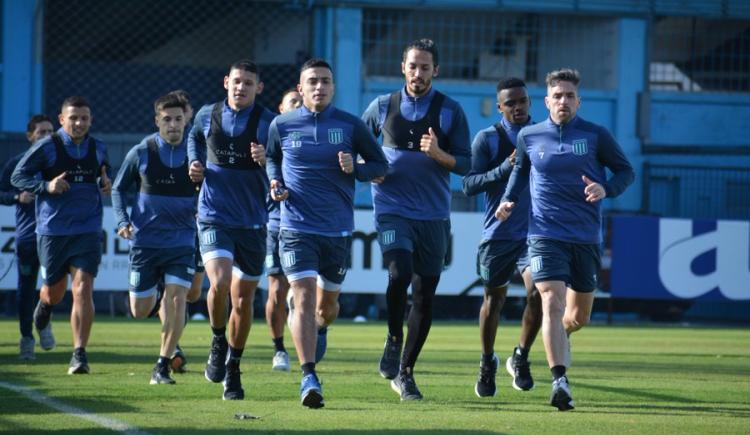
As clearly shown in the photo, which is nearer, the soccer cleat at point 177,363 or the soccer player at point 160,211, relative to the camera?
the soccer player at point 160,211

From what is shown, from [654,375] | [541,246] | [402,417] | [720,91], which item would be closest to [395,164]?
[541,246]

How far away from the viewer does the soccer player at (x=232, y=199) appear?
430 inches

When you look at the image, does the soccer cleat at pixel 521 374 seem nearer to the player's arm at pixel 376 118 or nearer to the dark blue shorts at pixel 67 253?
the player's arm at pixel 376 118

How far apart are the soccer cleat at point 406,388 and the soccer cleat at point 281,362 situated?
2.49m

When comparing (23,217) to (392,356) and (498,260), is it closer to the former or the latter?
(498,260)

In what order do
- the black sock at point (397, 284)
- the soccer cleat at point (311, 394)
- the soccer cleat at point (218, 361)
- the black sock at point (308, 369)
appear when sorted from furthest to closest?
1. the soccer cleat at point (218, 361)
2. the black sock at point (397, 284)
3. the black sock at point (308, 369)
4. the soccer cleat at point (311, 394)

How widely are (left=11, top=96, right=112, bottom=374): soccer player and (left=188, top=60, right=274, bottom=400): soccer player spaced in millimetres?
2376

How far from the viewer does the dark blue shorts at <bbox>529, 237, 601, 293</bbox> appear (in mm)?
10156

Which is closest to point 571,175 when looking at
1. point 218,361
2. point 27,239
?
point 218,361

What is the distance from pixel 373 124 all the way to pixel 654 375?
424 cm

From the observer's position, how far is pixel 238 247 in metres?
11.1

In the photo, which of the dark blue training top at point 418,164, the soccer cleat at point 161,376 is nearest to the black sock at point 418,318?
the dark blue training top at point 418,164

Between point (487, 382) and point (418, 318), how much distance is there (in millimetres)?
845

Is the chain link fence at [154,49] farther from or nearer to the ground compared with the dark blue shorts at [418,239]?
farther from the ground
